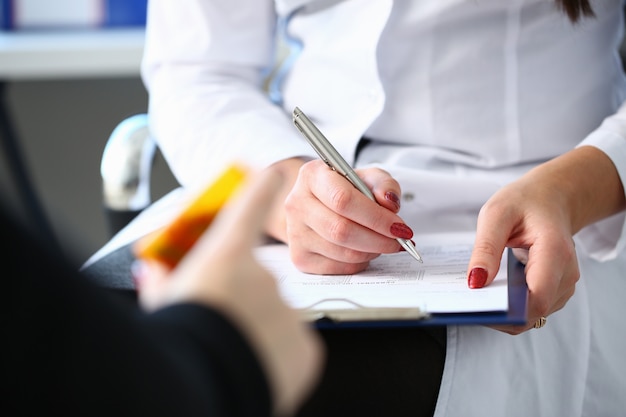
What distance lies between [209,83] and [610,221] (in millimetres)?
469

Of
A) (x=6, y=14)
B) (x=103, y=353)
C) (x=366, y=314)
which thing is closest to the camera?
(x=103, y=353)

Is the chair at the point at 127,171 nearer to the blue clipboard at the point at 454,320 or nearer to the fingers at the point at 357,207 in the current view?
the fingers at the point at 357,207

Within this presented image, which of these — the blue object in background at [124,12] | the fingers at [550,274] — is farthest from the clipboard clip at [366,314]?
the blue object in background at [124,12]

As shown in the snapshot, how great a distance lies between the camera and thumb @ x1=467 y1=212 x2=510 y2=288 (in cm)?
54

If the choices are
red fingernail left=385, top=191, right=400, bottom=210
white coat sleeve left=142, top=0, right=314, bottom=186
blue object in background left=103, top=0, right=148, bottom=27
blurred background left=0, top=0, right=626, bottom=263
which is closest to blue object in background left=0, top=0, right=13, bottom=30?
blurred background left=0, top=0, right=626, bottom=263

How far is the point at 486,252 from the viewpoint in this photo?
0.56m

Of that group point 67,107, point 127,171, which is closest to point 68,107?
point 67,107

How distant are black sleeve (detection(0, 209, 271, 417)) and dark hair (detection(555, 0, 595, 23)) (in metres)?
0.56

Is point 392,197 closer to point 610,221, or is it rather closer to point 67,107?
point 610,221

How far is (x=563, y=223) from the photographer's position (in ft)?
2.01

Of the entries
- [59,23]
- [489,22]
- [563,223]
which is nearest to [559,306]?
Result: [563,223]

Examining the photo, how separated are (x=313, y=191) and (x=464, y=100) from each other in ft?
0.79

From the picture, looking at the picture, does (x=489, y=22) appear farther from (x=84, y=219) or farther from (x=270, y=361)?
(x=84, y=219)

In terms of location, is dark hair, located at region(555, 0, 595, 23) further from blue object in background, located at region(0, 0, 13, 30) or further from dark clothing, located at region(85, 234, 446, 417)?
blue object in background, located at region(0, 0, 13, 30)
